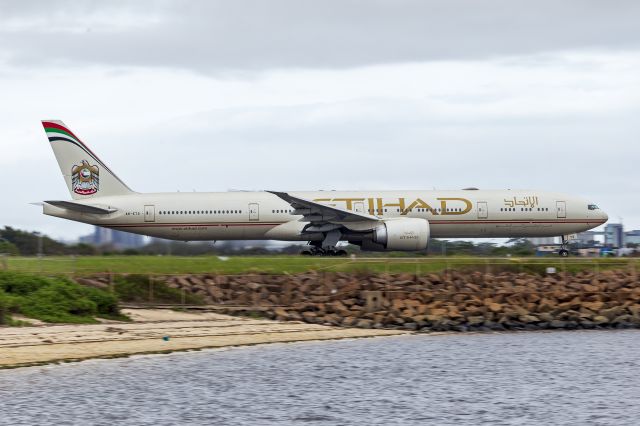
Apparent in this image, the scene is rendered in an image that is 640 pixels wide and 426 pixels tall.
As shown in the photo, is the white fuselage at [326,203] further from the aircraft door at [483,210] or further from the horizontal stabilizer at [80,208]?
the horizontal stabilizer at [80,208]

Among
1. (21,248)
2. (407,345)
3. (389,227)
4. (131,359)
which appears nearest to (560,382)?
(407,345)

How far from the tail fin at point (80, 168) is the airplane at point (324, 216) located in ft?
2.47

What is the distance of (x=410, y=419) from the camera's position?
89.1 feet

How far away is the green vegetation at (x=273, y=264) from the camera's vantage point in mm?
47406

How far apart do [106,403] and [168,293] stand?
1618 centimetres

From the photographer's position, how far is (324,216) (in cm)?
5481

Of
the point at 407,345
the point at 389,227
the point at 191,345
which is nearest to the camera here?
the point at 191,345

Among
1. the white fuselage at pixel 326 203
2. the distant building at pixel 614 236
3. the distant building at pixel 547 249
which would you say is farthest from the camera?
the distant building at pixel 614 236

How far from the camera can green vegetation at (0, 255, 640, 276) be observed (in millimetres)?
47406

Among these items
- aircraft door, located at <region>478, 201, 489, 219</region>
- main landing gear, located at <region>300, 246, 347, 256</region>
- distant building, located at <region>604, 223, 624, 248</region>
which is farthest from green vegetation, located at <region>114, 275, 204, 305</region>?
distant building, located at <region>604, 223, 624, 248</region>

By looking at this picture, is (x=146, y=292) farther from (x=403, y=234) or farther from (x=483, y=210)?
(x=483, y=210)

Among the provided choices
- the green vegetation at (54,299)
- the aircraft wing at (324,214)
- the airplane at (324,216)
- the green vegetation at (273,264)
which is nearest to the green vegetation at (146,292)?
the green vegetation at (273,264)

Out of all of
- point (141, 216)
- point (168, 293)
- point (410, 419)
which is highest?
point (141, 216)

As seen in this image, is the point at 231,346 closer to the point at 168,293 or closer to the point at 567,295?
the point at 168,293
